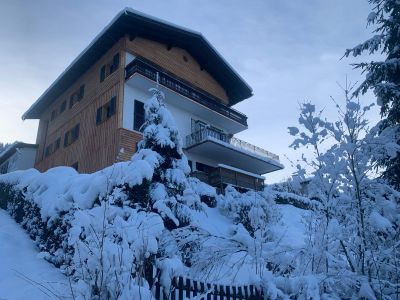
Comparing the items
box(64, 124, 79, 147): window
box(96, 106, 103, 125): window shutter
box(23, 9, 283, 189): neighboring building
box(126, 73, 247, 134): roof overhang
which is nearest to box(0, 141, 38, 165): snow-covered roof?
box(23, 9, 283, 189): neighboring building

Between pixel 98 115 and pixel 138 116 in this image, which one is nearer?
pixel 138 116

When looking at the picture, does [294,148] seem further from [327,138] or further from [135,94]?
[135,94]

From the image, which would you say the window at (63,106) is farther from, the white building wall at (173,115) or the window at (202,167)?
the window at (202,167)

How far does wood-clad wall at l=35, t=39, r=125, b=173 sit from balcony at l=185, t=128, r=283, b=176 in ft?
17.3

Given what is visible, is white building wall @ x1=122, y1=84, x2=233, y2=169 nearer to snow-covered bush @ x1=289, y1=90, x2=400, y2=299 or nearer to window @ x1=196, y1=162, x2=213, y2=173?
window @ x1=196, y1=162, x2=213, y2=173

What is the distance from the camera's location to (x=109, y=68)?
20703 mm

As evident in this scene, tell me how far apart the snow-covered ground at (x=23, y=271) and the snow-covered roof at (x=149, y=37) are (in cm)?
1274

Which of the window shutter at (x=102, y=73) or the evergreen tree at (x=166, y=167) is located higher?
the window shutter at (x=102, y=73)

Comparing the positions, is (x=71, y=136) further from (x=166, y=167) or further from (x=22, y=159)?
(x=166, y=167)

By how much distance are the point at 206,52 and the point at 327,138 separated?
21.2 meters

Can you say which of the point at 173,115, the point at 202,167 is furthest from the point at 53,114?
the point at 202,167

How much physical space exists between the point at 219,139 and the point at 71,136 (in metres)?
9.99

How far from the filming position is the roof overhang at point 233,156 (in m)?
20.9

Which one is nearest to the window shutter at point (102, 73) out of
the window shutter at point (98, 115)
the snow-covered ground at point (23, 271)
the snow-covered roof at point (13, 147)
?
the window shutter at point (98, 115)
